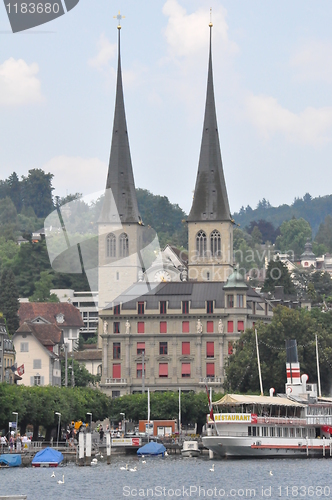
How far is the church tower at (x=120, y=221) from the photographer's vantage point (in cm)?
17862

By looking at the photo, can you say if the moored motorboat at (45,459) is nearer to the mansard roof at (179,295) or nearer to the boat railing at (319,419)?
the boat railing at (319,419)

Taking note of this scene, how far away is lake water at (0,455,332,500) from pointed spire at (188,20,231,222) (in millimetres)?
80526

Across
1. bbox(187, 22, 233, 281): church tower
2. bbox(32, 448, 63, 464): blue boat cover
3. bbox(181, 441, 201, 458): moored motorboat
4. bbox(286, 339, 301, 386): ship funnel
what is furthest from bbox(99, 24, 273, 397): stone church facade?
bbox(32, 448, 63, 464): blue boat cover

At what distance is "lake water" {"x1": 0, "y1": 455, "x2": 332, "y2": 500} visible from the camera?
7775cm

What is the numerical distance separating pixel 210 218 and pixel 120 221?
1149 cm

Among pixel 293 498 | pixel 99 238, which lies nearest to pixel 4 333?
pixel 99 238

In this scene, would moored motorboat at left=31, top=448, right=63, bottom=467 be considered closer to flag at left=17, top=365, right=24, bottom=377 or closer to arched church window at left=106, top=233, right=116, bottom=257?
flag at left=17, top=365, right=24, bottom=377

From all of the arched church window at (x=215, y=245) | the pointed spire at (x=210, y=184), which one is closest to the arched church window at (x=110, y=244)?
the pointed spire at (x=210, y=184)

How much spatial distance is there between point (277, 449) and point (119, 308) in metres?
44.4

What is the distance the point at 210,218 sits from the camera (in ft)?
601

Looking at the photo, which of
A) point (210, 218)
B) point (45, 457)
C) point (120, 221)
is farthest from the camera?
point (210, 218)

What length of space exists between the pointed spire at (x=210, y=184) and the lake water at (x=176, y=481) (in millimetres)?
80526

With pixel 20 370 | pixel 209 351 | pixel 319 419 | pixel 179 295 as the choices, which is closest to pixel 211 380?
pixel 209 351

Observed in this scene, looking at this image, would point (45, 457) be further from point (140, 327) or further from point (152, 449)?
point (140, 327)
